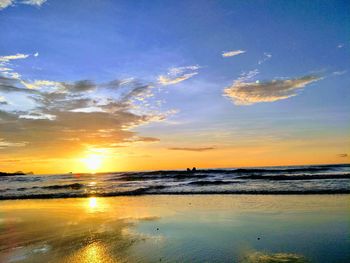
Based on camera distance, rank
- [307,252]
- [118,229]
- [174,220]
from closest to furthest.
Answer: [307,252]
[118,229]
[174,220]

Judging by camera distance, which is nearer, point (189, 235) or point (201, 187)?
point (189, 235)

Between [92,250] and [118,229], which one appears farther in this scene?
[118,229]

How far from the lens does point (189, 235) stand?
32.0 feet

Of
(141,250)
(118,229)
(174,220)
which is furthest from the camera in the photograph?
(174,220)

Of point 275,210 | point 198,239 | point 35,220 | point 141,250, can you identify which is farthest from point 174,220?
point 35,220

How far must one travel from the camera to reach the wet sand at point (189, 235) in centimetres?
769

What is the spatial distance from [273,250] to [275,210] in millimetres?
6435

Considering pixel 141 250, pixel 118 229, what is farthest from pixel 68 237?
pixel 141 250

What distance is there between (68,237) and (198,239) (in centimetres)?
484

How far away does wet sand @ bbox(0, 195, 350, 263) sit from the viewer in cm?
769

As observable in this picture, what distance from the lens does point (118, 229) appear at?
1142 centimetres

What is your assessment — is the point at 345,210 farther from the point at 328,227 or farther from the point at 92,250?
the point at 92,250

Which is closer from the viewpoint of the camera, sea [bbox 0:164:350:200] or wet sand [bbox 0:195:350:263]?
wet sand [bbox 0:195:350:263]

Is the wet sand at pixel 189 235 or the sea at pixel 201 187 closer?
the wet sand at pixel 189 235
